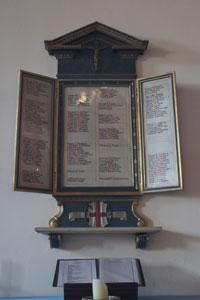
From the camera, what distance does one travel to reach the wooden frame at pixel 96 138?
314cm

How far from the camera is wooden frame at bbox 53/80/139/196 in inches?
124

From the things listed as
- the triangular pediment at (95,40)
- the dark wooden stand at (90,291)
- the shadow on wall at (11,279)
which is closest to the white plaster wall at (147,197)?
the shadow on wall at (11,279)

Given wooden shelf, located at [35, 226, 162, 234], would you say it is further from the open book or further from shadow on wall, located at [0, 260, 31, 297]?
shadow on wall, located at [0, 260, 31, 297]

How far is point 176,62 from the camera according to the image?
350 cm

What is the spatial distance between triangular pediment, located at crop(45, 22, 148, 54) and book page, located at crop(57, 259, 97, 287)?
160 cm

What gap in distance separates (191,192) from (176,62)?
41.2 inches

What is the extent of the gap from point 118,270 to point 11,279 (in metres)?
0.73

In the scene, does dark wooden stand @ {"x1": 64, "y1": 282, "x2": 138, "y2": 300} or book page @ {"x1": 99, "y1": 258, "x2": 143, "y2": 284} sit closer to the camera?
dark wooden stand @ {"x1": 64, "y1": 282, "x2": 138, "y2": 300}

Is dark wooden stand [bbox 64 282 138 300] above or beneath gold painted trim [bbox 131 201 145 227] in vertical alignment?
beneath

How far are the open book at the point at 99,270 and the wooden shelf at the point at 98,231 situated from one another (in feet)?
0.58

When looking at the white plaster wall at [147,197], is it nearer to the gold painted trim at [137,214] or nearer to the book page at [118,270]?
the gold painted trim at [137,214]

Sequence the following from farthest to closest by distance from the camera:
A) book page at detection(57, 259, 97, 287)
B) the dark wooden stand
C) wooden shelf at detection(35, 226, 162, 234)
A: wooden shelf at detection(35, 226, 162, 234), book page at detection(57, 259, 97, 287), the dark wooden stand

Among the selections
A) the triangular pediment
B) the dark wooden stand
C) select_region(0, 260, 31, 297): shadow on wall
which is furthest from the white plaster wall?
the dark wooden stand

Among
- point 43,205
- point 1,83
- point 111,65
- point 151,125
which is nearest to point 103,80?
point 111,65
